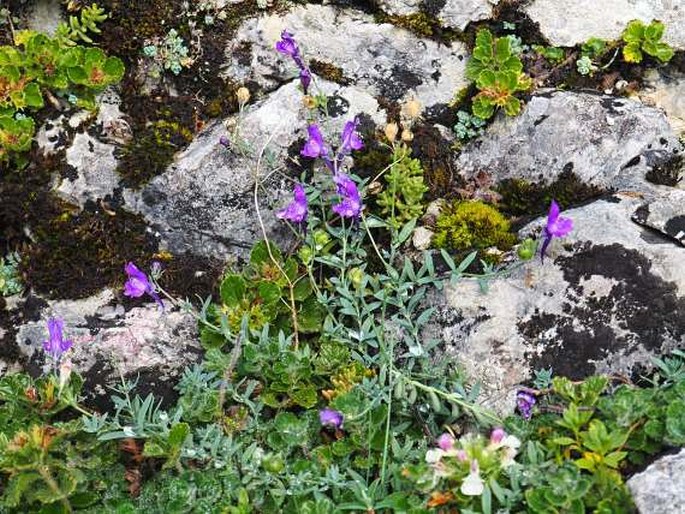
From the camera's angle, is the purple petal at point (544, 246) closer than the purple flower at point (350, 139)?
Yes

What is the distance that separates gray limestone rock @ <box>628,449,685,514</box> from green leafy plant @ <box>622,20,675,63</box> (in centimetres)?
274

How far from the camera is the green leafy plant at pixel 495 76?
4656mm

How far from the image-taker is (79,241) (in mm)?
4527

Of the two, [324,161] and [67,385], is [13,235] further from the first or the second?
[324,161]

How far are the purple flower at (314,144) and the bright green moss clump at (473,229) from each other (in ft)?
2.40

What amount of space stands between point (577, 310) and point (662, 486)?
3.76 feet

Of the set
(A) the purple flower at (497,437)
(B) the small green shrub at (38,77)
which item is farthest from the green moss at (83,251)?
(A) the purple flower at (497,437)

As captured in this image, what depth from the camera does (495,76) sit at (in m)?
4.69

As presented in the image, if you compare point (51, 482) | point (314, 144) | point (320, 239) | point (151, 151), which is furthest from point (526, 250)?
point (51, 482)

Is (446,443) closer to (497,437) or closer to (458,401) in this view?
(497,437)

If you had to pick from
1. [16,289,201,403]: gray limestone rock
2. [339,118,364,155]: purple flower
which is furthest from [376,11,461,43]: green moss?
[16,289,201,403]: gray limestone rock

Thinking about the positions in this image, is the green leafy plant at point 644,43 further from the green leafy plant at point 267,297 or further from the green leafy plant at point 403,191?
the green leafy plant at point 267,297

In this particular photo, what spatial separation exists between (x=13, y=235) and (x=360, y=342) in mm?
2105

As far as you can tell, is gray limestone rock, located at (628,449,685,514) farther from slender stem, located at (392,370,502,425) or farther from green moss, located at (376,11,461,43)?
green moss, located at (376,11,461,43)
